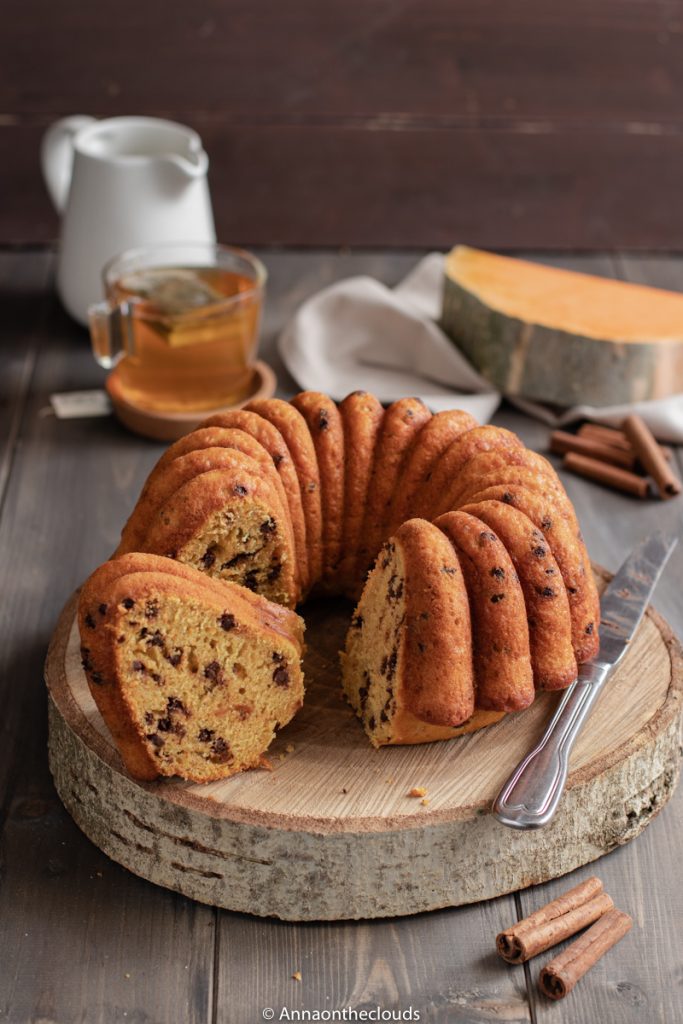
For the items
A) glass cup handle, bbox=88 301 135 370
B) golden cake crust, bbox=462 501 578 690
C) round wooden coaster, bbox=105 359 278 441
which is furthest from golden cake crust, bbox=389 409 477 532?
glass cup handle, bbox=88 301 135 370

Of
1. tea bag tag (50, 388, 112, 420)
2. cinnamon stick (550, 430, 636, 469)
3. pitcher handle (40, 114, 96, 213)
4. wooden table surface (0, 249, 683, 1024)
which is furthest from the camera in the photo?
pitcher handle (40, 114, 96, 213)

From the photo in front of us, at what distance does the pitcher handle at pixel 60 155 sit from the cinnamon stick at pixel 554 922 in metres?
1.92

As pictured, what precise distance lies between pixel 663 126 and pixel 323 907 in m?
2.56

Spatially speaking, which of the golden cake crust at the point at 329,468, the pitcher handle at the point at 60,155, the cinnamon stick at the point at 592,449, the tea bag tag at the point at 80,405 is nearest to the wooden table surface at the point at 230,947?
the golden cake crust at the point at 329,468

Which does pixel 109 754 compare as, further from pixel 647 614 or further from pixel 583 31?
pixel 583 31

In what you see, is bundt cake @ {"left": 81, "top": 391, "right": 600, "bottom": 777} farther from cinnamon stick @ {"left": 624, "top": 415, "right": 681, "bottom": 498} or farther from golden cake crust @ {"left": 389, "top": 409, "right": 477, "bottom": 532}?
cinnamon stick @ {"left": 624, "top": 415, "right": 681, "bottom": 498}

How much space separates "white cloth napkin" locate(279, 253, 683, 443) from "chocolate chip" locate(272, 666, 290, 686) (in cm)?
112

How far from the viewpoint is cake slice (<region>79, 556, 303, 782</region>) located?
143 cm

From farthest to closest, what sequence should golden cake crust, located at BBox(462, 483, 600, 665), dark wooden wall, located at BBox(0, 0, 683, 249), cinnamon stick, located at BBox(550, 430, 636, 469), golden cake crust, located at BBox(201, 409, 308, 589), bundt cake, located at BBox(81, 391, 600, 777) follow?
dark wooden wall, located at BBox(0, 0, 683, 249) → cinnamon stick, located at BBox(550, 430, 636, 469) → golden cake crust, located at BBox(201, 409, 308, 589) → golden cake crust, located at BBox(462, 483, 600, 665) → bundt cake, located at BBox(81, 391, 600, 777)

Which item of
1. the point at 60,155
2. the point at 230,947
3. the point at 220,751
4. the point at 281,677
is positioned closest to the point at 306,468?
the point at 281,677

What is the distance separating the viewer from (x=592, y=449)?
2502 mm

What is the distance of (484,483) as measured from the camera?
1.69m

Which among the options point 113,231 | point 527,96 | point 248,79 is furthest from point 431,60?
point 113,231

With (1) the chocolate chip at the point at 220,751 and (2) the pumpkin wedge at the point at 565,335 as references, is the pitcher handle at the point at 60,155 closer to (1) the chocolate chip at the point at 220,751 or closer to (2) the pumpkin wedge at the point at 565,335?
(2) the pumpkin wedge at the point at 565,335
